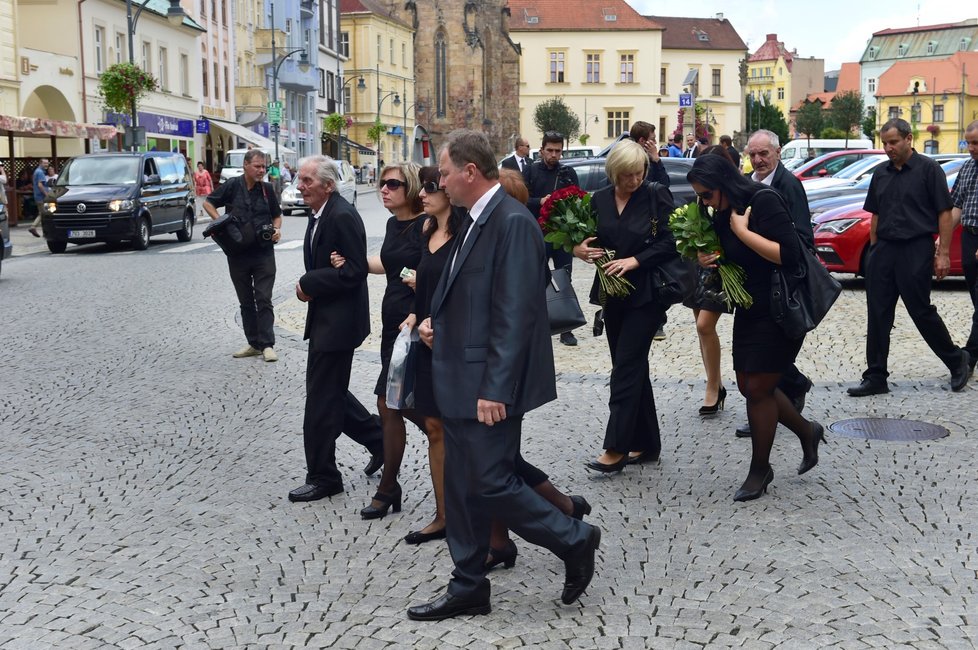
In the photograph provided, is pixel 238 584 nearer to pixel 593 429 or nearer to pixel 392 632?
pixel 392 632

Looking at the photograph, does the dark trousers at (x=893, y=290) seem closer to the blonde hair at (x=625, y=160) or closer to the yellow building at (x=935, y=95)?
the blonde hair at (x=625, y=160)

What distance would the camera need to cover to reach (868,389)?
8.96m

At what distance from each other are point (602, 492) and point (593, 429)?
1565 millimetres

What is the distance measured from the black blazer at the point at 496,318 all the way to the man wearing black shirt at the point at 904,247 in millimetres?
Answer: 5101

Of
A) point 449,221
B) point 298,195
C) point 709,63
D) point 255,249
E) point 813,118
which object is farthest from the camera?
point 709,63

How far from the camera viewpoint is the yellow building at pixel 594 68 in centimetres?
10894

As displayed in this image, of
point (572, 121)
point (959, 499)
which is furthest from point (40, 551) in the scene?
point (572, 121)

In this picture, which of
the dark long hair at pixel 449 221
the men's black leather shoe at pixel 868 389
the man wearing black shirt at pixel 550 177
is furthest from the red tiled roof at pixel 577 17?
the dark long hair at pixel 449 221

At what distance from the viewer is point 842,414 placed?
8344mm

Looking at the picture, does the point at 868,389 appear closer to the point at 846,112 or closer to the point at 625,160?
the point at 625,160

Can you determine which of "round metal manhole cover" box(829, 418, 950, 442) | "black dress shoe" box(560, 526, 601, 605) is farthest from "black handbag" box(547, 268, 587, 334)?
"round metal manhole cover" box(829, 418, 950, 442)

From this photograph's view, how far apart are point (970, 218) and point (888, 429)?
240 cm

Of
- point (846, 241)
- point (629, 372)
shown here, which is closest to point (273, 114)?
point (846, 241)

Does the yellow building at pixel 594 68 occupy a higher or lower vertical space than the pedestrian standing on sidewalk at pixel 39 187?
higher
